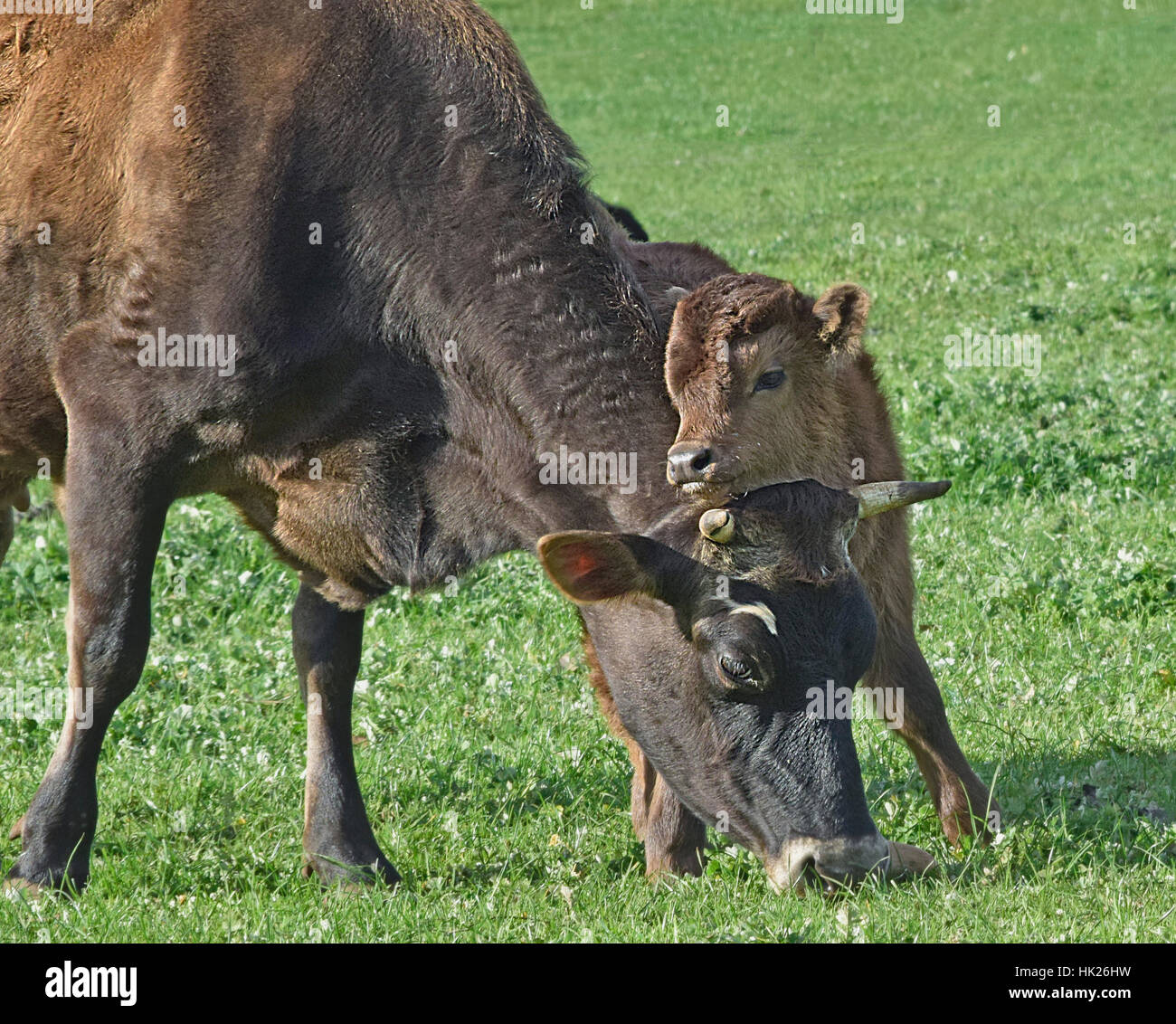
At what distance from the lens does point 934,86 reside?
1219 inches

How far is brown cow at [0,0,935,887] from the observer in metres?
5.09

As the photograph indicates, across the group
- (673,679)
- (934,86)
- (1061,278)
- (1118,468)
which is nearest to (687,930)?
(673,679)

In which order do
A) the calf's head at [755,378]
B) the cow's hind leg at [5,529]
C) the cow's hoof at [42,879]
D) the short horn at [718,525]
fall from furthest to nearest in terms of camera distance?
the cow's hind leg at [5,529], the cow's hoof at [42,879], the calf's head at [755,378], the short horn at [718,525]

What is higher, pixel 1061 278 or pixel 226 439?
pixel 1061 278

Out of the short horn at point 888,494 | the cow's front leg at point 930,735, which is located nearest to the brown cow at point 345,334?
the short horn at point 888,494

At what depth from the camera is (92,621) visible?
218 inches

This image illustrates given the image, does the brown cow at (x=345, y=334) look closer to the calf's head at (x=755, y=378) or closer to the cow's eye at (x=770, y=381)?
the calf's head at (x=755, y=378)

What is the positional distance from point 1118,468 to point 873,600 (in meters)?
4.25

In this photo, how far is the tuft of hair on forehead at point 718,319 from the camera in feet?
16.4

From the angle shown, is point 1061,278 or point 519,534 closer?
point 519,534

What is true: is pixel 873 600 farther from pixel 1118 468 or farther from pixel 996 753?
pixel 1118 468

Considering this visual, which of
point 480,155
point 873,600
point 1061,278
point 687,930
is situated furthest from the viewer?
point 1061,278

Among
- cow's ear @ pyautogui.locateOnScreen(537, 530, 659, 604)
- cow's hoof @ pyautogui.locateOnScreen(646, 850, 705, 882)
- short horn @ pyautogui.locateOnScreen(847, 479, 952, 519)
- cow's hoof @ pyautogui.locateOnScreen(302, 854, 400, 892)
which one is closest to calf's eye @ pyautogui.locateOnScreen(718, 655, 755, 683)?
cow's ear @ pyautogui.locateOnScreen(537, 530, 659, 604)

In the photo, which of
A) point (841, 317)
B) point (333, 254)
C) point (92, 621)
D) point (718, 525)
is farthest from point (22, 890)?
point (841, 317)
